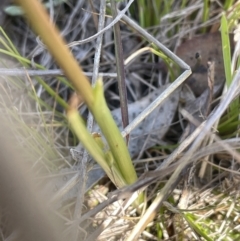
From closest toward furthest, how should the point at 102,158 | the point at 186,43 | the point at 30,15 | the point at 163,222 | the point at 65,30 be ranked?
the point at 30,15 < the point at 102,158 < the point at 163,222 < the point at 186,43 < the point at 65,30

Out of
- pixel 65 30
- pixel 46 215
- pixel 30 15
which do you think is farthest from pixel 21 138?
pixel 30 15

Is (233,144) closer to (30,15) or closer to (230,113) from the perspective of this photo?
(230,113)

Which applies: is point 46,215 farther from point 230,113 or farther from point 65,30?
point 65,30

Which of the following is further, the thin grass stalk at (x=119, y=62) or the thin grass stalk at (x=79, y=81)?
the thin grass stalk at (x=119, y=62)

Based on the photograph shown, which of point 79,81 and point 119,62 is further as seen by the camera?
point 119,62

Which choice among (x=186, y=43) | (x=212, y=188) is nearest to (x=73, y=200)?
(x=212, y=188)

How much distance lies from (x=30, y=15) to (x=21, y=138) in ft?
1.78

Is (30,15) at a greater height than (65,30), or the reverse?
(65,30)

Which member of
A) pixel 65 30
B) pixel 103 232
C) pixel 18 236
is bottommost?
pixel 103 232

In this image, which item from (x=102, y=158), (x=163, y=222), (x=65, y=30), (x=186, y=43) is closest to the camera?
(x=102, y=158)

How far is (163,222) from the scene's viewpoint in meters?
0.79

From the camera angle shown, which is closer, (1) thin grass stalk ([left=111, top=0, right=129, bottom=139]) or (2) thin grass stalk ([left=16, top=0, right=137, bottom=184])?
→ (2) thin grass stalk ([left=16, top=0, right=137, bottom=184])

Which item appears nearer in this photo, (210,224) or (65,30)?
(210,224)

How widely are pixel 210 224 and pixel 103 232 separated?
→ 0.22m
